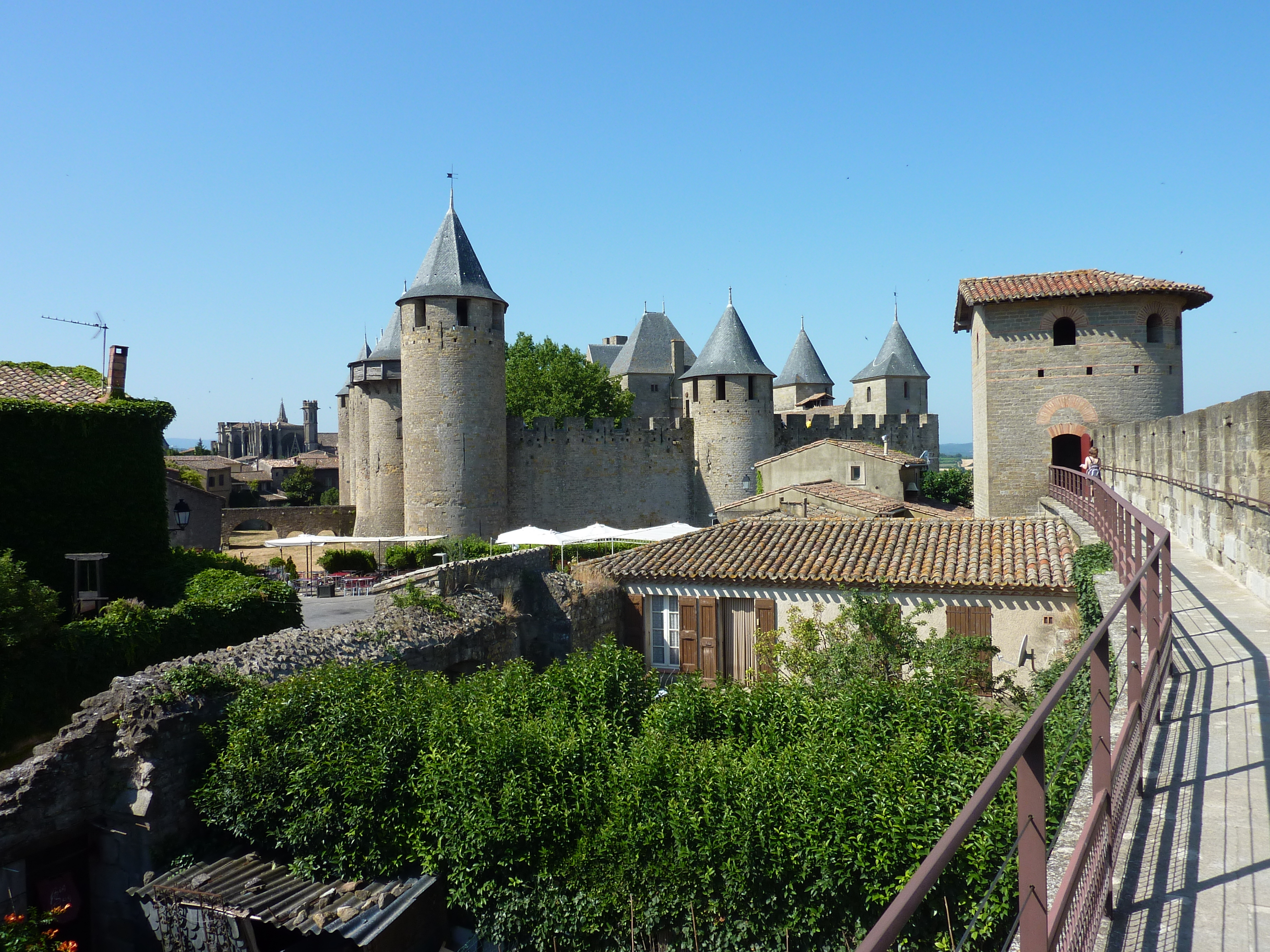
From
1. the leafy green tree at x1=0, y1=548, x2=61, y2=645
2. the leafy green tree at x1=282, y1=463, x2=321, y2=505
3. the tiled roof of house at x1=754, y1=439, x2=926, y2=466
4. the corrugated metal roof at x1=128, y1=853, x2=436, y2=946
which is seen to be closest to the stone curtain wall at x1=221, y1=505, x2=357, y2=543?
the leafy green tree at x1=282, y1=463, x2=321, y2=505

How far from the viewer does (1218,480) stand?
7.60m

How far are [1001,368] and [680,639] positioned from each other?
1019 centimetres

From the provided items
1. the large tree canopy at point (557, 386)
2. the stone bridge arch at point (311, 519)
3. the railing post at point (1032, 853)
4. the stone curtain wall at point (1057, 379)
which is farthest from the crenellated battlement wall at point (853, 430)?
the railing post at point (1032, 853)

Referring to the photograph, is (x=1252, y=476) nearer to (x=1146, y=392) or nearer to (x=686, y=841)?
(x=686, y=841)

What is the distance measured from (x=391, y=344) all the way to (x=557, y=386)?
27.7ft

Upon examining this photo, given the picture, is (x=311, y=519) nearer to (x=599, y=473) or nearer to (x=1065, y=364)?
A: (x=599, y=473)

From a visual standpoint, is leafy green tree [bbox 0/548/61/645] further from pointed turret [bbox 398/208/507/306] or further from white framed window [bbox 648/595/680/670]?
pointed turret [bbox 398/208/507/306]

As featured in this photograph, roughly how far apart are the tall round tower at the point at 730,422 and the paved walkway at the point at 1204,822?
1159 inches

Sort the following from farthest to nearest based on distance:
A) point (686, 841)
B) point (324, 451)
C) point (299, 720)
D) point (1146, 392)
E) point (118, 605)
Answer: point (324, 451), point (1146, 392), point (118, 605), point (299, 720), point (686, 841)

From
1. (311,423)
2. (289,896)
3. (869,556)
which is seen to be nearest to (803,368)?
(869,556)

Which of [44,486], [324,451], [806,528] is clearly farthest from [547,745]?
[324,451]

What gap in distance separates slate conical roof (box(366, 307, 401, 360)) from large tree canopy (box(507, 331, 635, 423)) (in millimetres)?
6035

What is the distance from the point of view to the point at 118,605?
1164 cm

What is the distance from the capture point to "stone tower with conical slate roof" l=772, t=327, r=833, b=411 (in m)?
53.7
